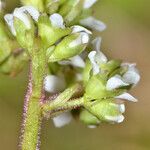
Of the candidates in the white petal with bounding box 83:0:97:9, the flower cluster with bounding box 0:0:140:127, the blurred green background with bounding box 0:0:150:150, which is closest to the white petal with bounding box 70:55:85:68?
the flower cluster with bounding box 0:0:140:127

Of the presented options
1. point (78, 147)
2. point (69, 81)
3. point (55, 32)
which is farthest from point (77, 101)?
point (78, 147)

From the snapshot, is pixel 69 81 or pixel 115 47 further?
pixel 115 47

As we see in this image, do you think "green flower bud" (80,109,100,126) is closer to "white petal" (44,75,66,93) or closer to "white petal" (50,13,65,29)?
"white petal" (44,75,66,93)

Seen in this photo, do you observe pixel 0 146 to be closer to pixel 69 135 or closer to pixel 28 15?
pixel 69 135

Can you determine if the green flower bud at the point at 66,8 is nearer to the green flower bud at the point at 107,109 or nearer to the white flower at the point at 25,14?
the white flower at the point at 25,14

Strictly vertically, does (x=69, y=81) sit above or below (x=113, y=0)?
above

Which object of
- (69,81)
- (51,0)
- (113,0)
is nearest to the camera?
(51,0)

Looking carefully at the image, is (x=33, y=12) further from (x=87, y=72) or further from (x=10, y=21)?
(x=87, y=72)
